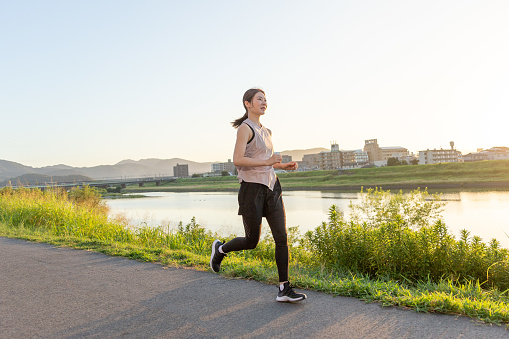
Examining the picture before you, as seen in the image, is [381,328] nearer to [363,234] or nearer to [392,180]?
[363,234]

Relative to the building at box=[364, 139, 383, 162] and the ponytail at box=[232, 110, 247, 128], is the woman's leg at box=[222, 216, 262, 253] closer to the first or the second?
the ponytail at box=[232, 110, 247, 128]

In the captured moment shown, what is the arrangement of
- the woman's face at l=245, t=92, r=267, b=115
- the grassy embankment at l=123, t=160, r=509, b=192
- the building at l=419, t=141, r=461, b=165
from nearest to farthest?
the woman's face at l=245, t=92, r=267, b=115
the grassy embankment at l=123, t=160, r=509, b=192
the building at l=419, t=141, r=461, b=165

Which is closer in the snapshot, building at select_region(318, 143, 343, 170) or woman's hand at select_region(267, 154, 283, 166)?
woman's hand at select_region(267, 154, 283, 166)

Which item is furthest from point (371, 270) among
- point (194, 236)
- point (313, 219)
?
point (313, 219)

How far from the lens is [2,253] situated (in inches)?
217

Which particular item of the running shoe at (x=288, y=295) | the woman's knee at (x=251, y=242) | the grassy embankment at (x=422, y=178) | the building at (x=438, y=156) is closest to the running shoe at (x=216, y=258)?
the woman's knee at (x=251, y=242)

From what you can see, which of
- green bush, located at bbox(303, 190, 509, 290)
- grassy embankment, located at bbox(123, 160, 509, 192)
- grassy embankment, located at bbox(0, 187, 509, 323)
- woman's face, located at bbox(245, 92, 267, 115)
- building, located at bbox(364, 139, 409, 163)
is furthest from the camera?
building, located at bbox(364, 139, 409, 163)

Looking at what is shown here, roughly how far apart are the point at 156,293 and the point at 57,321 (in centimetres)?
84

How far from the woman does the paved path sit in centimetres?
37

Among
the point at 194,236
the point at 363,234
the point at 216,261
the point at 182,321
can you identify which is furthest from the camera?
the point at 194,236

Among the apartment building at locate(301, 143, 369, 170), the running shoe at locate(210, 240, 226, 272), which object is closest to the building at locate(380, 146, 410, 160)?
the apartment building at locate(301, 143, 369, 170)

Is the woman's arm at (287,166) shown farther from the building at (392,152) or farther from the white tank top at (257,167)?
the building at (392,152)

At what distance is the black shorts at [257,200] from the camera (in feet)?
10.2

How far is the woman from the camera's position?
3.07 meters
